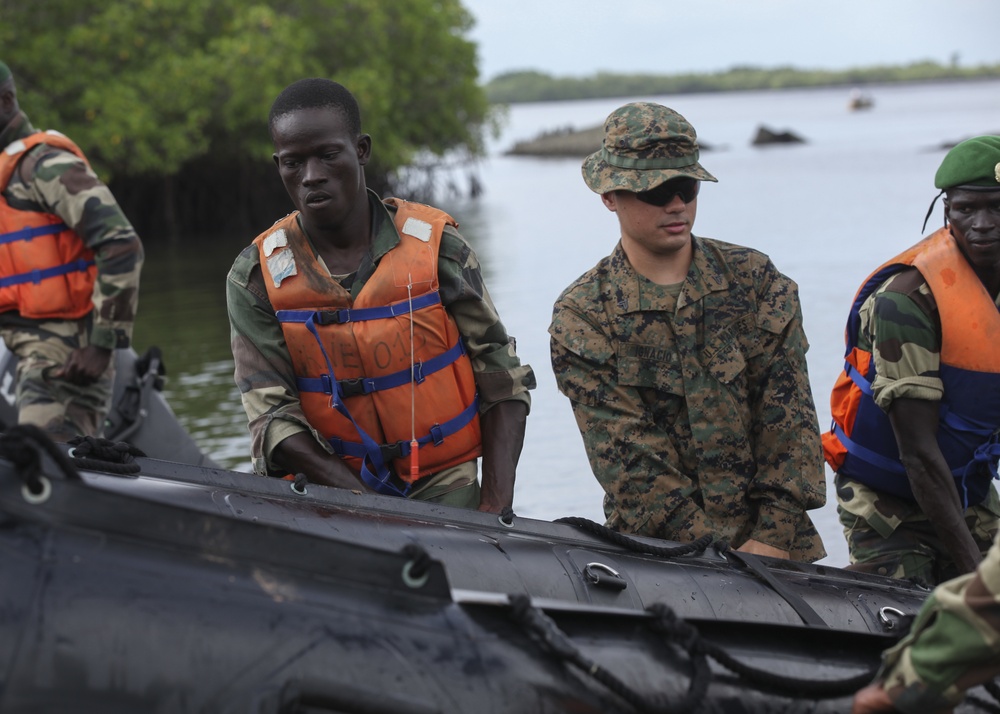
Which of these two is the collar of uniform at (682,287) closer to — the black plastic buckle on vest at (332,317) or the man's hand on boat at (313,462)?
the black plastic buckle on vest at (332,317)

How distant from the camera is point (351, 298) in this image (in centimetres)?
394

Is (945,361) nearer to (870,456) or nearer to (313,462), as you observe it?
(870,456)

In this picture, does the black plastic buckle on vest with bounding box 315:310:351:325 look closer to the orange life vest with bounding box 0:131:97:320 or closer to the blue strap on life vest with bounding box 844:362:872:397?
the blue strap on life vest with bounding box 844:362:872:397

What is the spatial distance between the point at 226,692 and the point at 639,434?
1.96 m

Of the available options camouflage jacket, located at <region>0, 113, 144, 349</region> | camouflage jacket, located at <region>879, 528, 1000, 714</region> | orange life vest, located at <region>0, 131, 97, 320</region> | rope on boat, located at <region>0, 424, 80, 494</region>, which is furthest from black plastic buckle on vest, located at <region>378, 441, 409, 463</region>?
orange life vest, located at <region>0, 131, 97, 320</region>

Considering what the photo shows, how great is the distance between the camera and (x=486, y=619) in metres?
2.56

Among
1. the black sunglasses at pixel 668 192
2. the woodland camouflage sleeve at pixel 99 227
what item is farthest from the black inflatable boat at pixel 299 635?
the woodland camouflage sleeve at pixel 99 227

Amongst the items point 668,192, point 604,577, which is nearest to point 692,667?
point 604,577

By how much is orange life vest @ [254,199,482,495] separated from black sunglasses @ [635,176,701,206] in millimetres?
634

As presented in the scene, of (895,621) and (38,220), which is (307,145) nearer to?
(895,621)

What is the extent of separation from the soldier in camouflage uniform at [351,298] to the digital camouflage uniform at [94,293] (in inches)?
81.6

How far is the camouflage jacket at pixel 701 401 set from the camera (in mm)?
4020

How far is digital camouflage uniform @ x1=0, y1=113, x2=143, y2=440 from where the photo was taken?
5.82m

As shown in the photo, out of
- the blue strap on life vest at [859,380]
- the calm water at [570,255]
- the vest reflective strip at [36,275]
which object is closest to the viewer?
the blue strap on life vest at [859,380]
